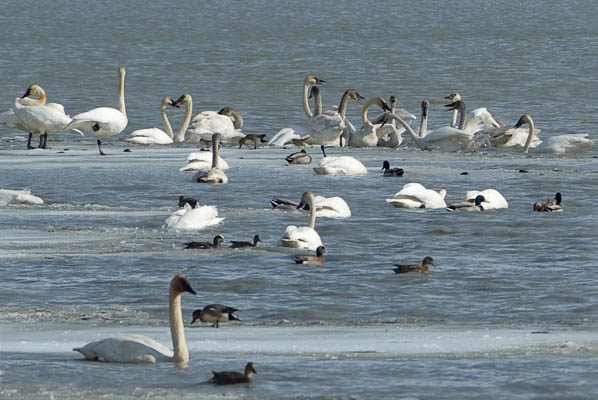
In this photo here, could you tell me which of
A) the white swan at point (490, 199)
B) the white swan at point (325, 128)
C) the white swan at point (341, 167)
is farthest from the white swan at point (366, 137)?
the white swan at point (490, 199)

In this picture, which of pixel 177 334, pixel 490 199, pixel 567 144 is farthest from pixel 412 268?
pixel 567 144

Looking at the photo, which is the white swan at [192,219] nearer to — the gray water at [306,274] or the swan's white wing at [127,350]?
the gray water at [306,274]

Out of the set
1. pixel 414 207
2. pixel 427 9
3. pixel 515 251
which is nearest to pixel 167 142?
pixel 414 207

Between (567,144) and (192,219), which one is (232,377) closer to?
(192,219)

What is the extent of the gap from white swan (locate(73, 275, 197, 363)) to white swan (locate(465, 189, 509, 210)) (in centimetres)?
785

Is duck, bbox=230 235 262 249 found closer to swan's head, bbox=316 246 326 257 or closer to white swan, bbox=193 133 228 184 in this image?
swan's head, bbox=316 246 326 257

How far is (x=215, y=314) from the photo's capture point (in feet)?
33.3

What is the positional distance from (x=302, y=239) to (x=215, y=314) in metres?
3.27

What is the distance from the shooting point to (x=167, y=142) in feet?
82.4

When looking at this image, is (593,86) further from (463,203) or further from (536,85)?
(463,203)

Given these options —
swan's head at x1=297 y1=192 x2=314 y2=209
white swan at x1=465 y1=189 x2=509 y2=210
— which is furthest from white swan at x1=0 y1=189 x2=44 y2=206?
white swan at x1=465 y1=189 x2=509 y2=210

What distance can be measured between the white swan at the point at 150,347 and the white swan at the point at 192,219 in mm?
5808

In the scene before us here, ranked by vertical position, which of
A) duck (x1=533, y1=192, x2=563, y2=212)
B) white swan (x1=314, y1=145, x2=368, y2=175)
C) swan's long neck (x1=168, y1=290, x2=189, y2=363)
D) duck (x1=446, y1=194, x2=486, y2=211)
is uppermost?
white swan (x1=314, y1=145, x2=368, y2=175)

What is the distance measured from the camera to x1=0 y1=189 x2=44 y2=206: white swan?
16.5 m
